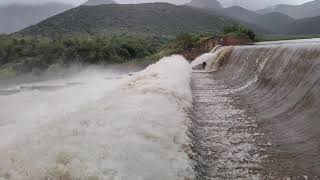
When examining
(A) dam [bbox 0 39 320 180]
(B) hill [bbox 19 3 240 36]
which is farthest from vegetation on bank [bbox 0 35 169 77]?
(A) dam [bbox 0 39 320 180]

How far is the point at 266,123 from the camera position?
11.5 m

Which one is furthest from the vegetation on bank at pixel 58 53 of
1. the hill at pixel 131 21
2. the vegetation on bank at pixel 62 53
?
the hill at pixel 131 21

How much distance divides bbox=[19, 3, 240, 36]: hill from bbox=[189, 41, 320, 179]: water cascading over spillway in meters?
107

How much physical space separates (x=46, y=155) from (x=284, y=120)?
679cm

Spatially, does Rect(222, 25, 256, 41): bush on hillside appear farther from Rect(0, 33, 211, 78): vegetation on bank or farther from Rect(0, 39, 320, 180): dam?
Rect(0, 39, 320, 180): dam

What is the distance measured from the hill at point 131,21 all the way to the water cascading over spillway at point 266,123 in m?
107

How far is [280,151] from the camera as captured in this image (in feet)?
29.8

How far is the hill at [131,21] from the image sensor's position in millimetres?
131125

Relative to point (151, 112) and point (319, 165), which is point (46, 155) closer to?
point (151, 112)

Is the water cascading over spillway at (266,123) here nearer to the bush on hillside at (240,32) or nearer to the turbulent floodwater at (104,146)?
the turbulent floodwater at (104,146)

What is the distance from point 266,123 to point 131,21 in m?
140

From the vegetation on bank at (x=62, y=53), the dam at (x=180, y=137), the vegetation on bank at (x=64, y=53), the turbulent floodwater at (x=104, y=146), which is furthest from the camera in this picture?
the vegetation on bank at (x=62, y=53)

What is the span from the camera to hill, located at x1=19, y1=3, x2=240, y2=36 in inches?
5162

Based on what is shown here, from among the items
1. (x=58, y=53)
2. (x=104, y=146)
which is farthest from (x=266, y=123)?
(x=58, y=53)
